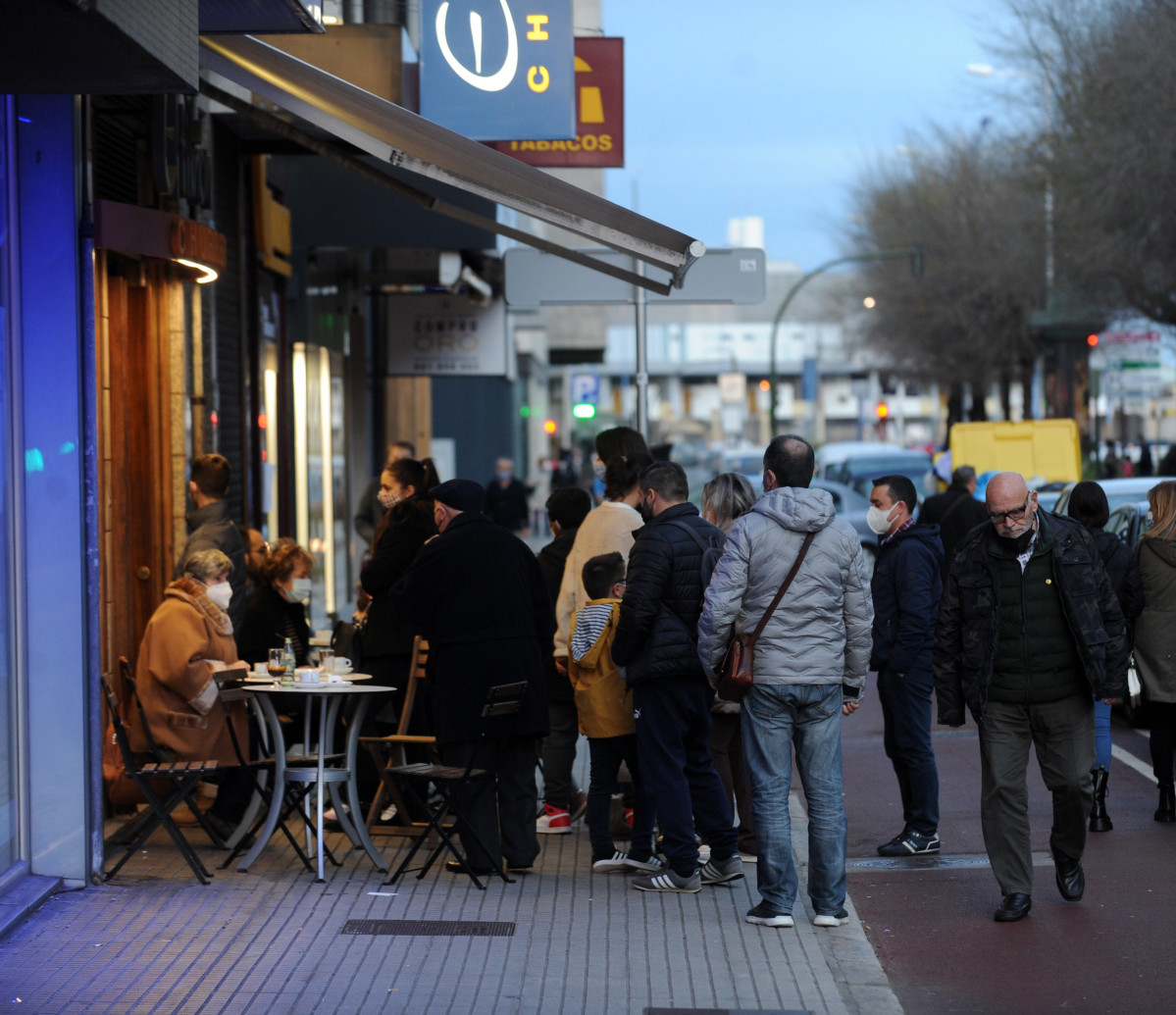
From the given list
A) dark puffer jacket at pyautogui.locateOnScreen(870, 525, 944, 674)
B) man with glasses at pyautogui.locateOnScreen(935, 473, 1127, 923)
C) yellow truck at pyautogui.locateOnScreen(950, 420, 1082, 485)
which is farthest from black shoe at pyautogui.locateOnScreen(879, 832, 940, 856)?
yellow truck at pyautogui.locateOnScreen(950, 420, 1082, 485)

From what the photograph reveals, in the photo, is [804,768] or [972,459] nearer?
[804,768]

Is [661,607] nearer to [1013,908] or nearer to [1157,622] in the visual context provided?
[1013,908]

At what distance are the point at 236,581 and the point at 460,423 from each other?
2592 cm

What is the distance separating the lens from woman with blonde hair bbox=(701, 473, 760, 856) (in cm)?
768

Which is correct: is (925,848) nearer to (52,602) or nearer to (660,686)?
(660,686)

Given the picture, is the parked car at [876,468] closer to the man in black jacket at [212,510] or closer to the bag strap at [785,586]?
the man in black jacket at [212,510]

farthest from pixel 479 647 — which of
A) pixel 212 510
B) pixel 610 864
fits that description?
pixel 212 510

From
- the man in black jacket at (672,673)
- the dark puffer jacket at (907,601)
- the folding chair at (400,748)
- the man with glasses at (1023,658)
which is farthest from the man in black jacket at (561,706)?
the man with glasses at (1023,658)

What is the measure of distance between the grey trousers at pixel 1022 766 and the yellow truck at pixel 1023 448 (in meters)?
16.7

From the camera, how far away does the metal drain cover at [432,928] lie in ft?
21.0

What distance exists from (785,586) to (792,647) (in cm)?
24

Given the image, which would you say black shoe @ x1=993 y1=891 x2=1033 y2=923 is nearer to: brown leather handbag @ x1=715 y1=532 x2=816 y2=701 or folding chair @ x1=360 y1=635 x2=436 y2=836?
brown leather handbag @ x1=715 y1=532 x2=816 y2=701

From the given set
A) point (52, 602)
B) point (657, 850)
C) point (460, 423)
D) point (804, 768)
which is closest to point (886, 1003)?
point (804, 768)

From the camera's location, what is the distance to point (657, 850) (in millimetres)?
7711
